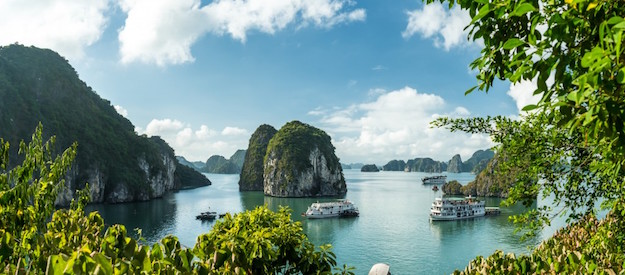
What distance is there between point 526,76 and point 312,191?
124740 millimetres

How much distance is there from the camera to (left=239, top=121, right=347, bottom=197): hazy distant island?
126 m

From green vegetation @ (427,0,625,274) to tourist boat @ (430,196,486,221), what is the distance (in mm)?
57432

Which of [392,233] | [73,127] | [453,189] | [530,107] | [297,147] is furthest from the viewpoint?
[297,147]

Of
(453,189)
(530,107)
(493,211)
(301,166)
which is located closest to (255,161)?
(301,166)

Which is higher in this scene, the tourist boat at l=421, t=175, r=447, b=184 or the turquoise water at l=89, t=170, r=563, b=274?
the tourist boat at l=421, t=175, r=447, b=184

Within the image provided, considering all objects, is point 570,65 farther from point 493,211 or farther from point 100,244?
point 493,211

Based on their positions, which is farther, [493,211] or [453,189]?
[453,189]

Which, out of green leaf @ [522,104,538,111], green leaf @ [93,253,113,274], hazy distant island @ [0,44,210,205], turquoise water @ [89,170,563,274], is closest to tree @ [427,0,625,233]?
green leaf @ [522,104,538,111]

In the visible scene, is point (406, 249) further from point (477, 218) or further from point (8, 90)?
point (8, 90)

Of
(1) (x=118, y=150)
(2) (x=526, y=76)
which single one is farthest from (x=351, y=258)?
(1) (x=118, y=150)

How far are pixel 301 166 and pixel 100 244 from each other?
121840mm

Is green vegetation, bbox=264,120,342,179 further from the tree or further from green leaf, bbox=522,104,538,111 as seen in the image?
green leaf, bbox=522,104,538,111

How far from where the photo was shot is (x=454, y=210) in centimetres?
7156

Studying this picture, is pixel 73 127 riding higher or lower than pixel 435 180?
higher
